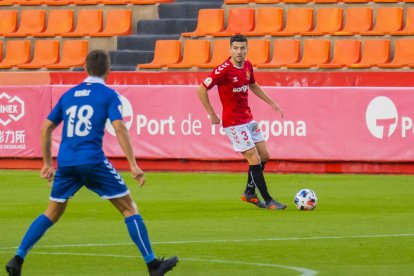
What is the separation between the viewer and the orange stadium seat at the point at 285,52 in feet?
84.7

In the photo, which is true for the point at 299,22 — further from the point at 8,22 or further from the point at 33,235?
the point at 33,235

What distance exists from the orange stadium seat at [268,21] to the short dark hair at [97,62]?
17.3m

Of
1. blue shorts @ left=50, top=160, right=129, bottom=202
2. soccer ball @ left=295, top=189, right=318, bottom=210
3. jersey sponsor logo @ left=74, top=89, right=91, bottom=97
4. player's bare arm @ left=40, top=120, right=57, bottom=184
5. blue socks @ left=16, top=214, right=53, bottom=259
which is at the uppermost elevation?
jersey sponsor logo @ left=74, top=89, right=91, bottom=97

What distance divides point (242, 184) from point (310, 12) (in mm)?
7689

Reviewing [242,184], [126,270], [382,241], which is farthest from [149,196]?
[126,270]

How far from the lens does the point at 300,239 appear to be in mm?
12445

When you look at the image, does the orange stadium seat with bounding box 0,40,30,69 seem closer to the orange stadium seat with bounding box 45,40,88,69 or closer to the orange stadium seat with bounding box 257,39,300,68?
the orange stadium seat with bounding box 45,40,88,69

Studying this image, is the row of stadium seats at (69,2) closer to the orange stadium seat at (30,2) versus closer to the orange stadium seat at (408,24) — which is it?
the orange stadium seat at (30,2)

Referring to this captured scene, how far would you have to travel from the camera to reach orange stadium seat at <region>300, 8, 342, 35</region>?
1032 inches

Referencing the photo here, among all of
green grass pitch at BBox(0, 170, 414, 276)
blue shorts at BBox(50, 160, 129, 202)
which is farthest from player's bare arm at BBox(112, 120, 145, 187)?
green grass pitch at BBox(0, 170, 414, 276)

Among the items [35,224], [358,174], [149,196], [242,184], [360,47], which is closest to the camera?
[35,224]

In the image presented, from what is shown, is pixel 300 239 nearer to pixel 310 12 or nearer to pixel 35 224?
pixel 35 224

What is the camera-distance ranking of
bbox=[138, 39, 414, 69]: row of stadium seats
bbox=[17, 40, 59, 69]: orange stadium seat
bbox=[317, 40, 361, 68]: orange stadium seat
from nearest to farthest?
bbox=[138, 39, 414, 69]: row of stadium seats, bbox=[317, 40, 361, 68]: orange stadium seat, bbox=[17, 40, 59, 69]: orange stadium seat

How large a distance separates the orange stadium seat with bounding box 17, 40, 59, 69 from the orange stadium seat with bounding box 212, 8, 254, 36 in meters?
4.06
